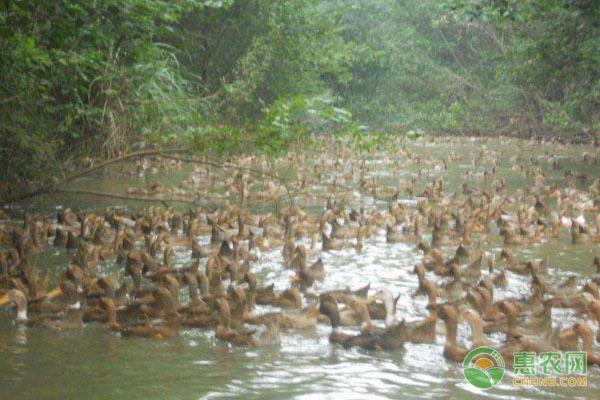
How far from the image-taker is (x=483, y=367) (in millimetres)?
5879

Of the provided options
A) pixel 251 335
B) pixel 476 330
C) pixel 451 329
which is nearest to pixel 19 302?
pixel 251 335

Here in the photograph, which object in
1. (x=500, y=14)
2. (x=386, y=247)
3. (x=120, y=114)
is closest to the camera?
(x=386, y=247)

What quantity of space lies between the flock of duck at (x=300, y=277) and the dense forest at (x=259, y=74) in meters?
1.12

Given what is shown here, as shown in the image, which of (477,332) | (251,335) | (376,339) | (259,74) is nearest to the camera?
(477,332)

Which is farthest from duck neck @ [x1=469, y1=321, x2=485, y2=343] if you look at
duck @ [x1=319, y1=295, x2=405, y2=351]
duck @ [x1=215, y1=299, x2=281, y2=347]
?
duck @ [x1=215, y1=299, x2=281, y2=347]

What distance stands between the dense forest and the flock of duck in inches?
44.2

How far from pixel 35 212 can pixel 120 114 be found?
186 centimetres

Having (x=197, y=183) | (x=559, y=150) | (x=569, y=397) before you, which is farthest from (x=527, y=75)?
(x=569, y=397)

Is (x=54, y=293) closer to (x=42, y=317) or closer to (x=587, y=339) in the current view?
(x=42, y=317)

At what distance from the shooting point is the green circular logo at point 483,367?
5.69 m

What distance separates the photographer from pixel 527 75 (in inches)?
888

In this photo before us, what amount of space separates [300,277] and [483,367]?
2.66 meters

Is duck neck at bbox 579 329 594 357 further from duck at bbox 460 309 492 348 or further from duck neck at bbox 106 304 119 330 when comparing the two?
duck neck at bbox 106 304 119 330

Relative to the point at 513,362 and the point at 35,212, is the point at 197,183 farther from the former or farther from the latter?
the point at 513,362
